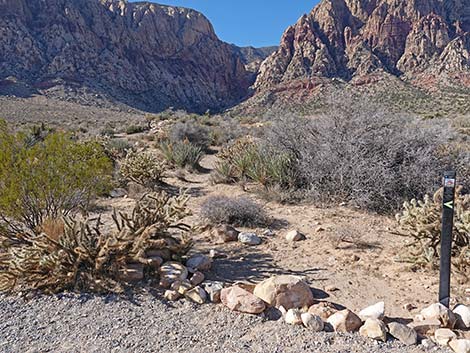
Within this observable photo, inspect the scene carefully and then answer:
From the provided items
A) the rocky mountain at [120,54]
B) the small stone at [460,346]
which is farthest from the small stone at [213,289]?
the rocky mountain at [120,54]

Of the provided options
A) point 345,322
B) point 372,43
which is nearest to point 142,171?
point 345,322

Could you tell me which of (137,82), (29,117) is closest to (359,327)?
(29,117)

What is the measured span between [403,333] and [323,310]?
0.66 metres

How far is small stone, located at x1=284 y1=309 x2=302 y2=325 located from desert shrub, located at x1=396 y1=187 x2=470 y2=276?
187cm

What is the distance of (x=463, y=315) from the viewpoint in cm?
318

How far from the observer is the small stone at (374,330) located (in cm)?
297

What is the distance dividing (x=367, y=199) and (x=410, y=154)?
1.36 metres

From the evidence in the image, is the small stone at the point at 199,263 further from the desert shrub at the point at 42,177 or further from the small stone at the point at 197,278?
the desert shrub at the point at 42,177

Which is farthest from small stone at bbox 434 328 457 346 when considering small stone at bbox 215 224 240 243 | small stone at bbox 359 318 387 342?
small stone at bbox 215 224 240 243

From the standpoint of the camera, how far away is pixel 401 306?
3.51 meters

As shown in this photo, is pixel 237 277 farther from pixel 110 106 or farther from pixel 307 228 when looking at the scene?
pixel 110 106

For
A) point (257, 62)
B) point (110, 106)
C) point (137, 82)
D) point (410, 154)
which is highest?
point (257, 62)

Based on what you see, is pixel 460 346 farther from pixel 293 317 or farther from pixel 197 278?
pixel 197 278

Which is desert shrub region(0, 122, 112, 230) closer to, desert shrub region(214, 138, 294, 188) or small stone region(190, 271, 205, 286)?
small stone region(190, 271, 205, 286)
